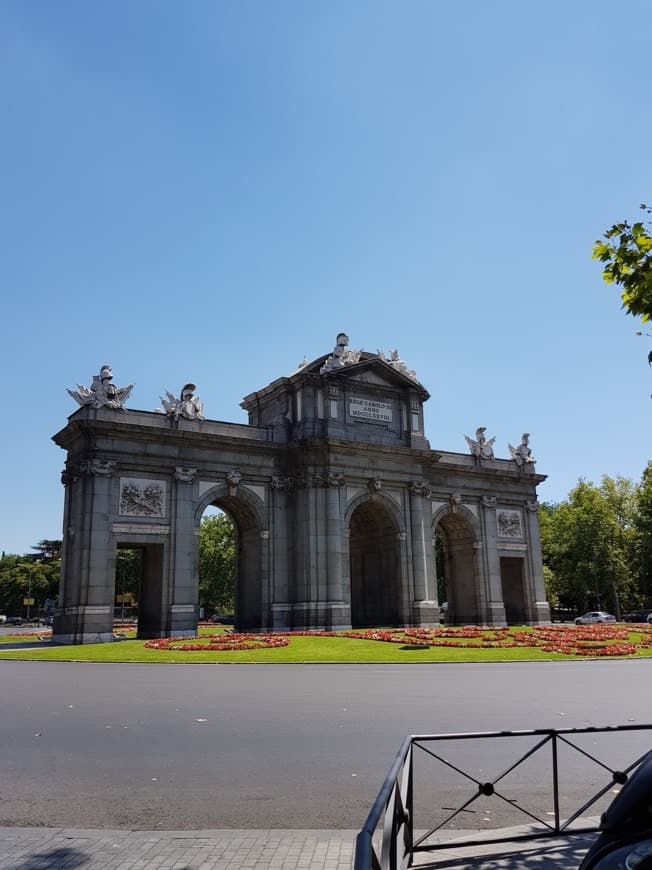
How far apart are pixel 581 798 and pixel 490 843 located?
2435mm

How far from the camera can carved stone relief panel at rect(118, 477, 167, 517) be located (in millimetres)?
41844

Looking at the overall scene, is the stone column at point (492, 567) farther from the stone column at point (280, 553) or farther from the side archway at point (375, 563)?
the stone column at point (280, 553)

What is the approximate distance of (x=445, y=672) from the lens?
23.8 metres

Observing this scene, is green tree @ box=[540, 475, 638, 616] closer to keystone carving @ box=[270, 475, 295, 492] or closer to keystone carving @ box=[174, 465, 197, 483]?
keystone carving @ box=[270, 475, 295, 492]

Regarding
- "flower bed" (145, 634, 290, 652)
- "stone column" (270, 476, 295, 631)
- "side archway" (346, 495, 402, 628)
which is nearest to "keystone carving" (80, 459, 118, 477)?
"flower bed" (145, 634, 290, 652)

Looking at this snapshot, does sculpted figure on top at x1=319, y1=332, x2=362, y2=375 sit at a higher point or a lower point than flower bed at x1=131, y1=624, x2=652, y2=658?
higher

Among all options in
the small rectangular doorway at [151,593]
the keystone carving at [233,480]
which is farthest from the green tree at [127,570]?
the keystone carving at [233,480]

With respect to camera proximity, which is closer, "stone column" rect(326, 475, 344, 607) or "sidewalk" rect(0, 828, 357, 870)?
"sidewalk" rect(0, 828, 357, 870)

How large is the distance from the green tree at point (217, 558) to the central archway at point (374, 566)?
113 ft

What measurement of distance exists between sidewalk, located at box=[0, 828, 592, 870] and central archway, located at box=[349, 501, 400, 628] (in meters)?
42.3

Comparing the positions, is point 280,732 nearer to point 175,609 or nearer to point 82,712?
point 82,712

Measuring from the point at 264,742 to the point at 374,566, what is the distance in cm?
4111

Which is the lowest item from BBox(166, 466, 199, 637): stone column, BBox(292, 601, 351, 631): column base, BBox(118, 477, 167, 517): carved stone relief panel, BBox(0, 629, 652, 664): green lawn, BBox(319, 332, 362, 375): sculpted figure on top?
BBox(0, 629, 652, 664): green lawn

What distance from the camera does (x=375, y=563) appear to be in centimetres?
5256
